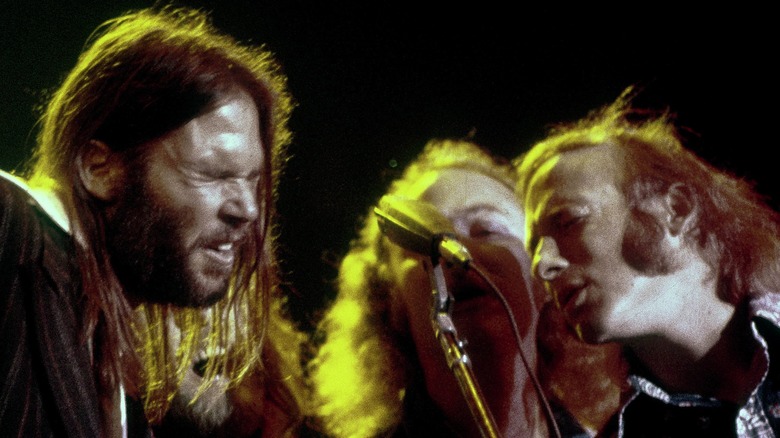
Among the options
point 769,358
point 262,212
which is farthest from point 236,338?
point 769,358

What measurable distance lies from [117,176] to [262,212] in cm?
52

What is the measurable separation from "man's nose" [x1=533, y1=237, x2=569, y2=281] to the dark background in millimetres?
1174

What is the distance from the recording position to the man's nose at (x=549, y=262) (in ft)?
7.79

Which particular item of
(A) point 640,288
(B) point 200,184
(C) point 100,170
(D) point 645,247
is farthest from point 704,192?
(C) point 100,170

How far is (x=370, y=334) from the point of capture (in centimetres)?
358

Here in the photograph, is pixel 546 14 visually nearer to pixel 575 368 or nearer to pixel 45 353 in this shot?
pixel 575 368

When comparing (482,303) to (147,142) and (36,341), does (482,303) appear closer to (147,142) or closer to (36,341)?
(147,142)

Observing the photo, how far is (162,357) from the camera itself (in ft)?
8.02

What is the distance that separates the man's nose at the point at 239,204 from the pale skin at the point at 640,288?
3.17ft

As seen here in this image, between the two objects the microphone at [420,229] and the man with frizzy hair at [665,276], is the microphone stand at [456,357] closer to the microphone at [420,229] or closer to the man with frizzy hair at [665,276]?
the microphone at [420,229]

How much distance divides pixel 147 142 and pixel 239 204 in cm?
33

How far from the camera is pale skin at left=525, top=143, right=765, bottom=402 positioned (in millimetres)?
2254

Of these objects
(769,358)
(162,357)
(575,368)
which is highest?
(769,358)

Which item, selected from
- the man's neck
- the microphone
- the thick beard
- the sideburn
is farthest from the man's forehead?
the thick beard
